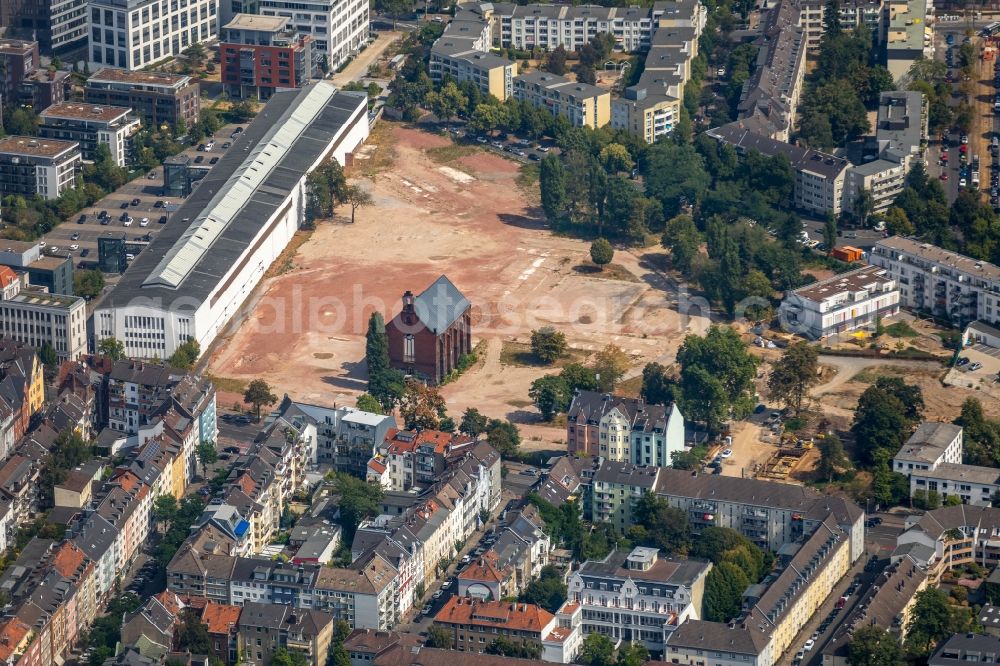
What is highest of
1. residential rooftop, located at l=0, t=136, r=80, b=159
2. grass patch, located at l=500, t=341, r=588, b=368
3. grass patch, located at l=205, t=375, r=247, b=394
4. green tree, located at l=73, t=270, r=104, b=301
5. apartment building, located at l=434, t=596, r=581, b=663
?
residential rooftop, located at l=0, t=136, r=80, b=159

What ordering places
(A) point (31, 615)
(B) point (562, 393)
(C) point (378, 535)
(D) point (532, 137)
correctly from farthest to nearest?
1. (D) point (532, 137)
2. (B) point (562, 393)
3. (C) point (378, 535)
4. (A) point (31, 615)

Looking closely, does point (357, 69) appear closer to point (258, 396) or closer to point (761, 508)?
point (258, 396)

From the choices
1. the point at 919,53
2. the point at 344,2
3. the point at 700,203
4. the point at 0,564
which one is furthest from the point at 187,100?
the point at 0,564

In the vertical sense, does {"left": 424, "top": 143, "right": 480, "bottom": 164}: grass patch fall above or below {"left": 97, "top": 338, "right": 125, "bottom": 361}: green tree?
above

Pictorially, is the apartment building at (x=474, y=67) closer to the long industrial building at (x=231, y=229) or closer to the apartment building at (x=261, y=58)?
the long industrial building at (x=231, y=229)

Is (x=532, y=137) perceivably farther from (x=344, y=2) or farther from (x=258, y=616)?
(x=258, y=616)

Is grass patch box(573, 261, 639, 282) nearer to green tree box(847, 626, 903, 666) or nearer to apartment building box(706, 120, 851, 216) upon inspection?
apartment building box(706, 120, 851, 216)

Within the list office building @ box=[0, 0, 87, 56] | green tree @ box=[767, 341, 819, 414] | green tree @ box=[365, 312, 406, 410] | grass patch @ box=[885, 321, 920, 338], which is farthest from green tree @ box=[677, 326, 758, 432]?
office building @ box=[0, 0, 87, 56]
